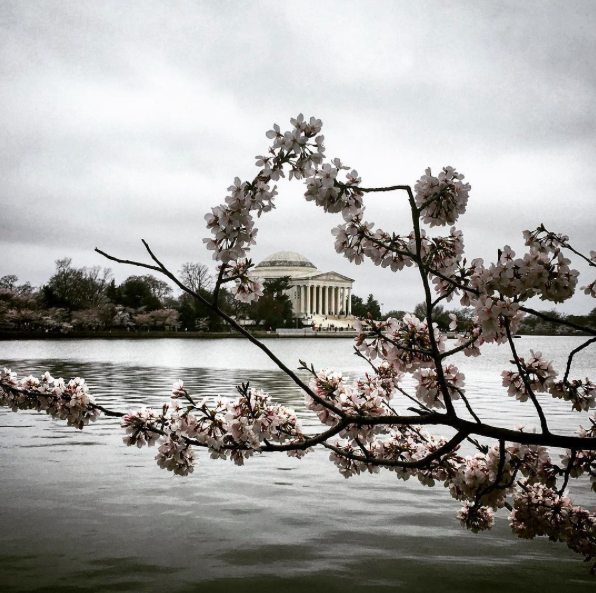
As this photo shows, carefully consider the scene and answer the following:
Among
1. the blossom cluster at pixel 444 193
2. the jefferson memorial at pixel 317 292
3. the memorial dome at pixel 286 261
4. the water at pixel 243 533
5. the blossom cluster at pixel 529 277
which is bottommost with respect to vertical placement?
Answer: the water at pixel 243 533

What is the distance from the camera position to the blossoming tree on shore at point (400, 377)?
11.0ft

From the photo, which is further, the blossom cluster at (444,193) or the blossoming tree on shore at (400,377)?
the blossom cluster at (444,193)

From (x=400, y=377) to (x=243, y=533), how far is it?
6.35 ft

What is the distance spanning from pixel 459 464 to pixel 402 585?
36.5 inches

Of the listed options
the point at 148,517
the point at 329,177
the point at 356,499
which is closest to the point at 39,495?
the point at 148,517

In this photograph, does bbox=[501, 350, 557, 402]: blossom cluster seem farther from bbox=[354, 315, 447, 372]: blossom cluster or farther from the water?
the water

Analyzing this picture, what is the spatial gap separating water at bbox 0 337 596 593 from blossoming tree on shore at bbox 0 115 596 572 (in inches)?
17.4

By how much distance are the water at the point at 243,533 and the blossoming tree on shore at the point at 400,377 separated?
0.44m

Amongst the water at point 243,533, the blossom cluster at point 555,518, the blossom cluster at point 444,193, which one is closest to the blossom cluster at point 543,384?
the blossom cluster at point 555,518

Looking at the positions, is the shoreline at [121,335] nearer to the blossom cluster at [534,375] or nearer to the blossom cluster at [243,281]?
the blossom cluster at [534,375]

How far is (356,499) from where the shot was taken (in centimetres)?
674

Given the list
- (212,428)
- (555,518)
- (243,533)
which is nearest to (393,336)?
(212,428)

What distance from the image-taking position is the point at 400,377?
4891 mm

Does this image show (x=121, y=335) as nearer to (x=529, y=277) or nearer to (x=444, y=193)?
(x=444, y=193)
